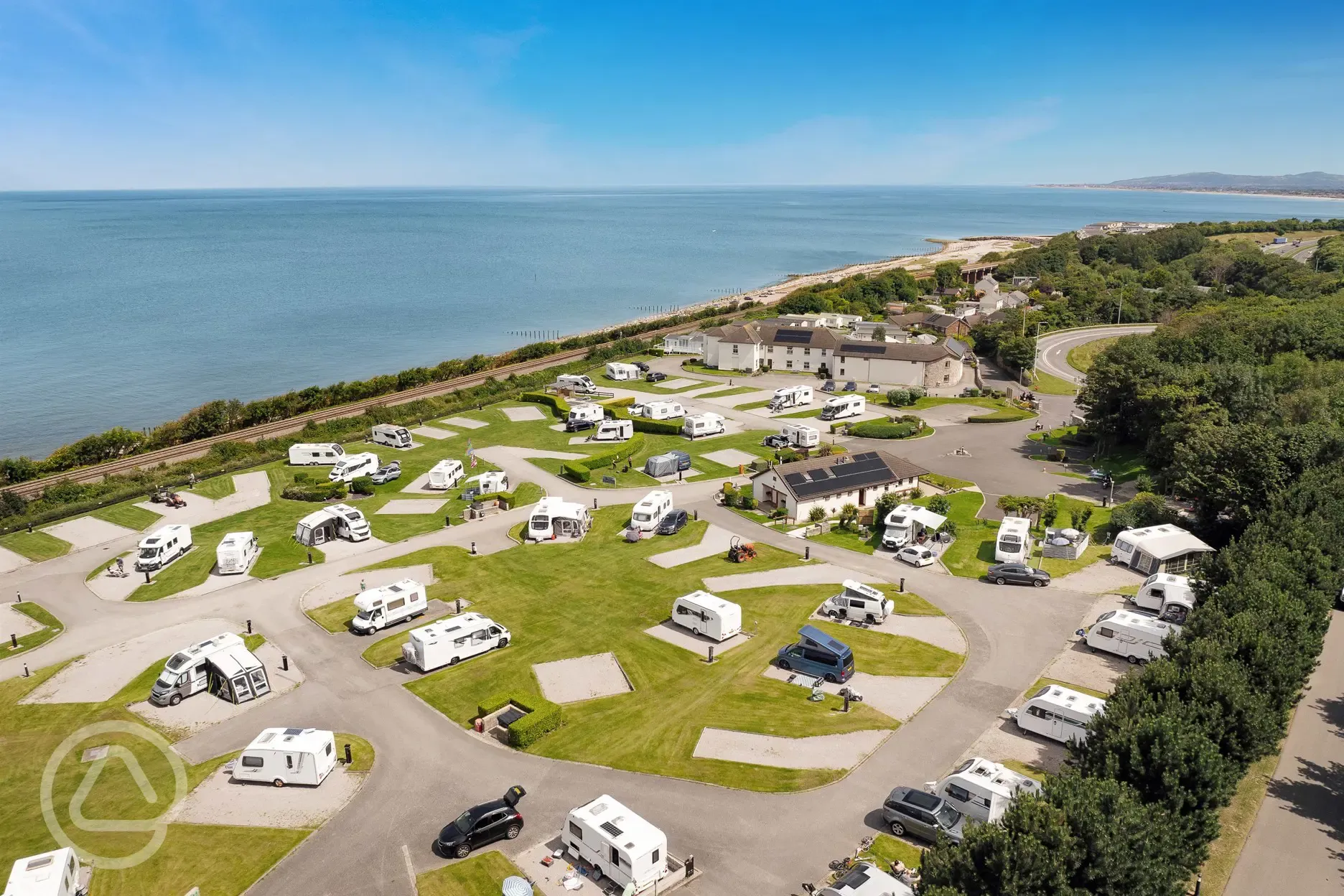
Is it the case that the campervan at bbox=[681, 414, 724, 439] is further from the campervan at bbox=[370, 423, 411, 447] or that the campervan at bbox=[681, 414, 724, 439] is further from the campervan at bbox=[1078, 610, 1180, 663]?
the campervan at bbox=[1078, 610, 1180, 663]

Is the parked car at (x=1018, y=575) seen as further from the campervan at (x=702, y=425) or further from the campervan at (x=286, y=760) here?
the campervan at (x=286, y=760)

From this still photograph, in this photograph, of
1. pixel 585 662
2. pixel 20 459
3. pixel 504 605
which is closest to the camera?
pixel 585 662

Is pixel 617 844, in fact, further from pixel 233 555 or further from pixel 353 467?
pixel 353 467

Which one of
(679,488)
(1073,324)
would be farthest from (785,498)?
(1073,324)

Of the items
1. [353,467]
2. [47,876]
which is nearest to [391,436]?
[353,467]

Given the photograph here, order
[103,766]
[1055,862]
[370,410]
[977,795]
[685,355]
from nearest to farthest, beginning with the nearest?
[1055,862]
[977,795]
[103,766]
[370,410]
[685,355]

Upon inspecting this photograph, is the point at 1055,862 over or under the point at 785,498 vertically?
over

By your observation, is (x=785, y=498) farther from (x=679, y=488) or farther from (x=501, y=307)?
(x=501, y=307)
